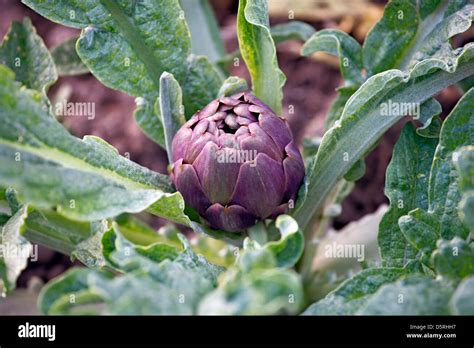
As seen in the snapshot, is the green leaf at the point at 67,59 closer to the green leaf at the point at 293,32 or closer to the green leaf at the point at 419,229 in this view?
the green leaf at the point at 293,32

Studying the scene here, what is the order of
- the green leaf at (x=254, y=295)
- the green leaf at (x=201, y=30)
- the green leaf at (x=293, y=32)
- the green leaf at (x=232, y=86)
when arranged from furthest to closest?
1. the green leaf at (x=201, y=30)
2. the green leaf at (x=293, y=32)
3. the green leaf at (x=232, y=86)
4. the green leaf at (x=254, y=295)

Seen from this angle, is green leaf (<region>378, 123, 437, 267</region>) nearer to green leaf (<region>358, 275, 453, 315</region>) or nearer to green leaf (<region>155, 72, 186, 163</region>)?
green leaf (<region>358, 275, 453, 315</region>)

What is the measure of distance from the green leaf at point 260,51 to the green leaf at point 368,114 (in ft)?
0.44

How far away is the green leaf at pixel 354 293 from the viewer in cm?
95

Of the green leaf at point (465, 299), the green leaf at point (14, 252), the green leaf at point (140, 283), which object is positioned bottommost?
the green leaf at point (465, 299)

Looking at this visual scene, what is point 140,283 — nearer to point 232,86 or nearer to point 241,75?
point 232,86

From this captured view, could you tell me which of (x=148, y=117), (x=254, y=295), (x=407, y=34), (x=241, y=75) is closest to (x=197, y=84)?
(x=148, y=117)

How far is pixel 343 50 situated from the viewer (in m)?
1.32

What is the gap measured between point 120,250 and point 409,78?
534mm

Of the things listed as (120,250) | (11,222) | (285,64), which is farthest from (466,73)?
(285,64)

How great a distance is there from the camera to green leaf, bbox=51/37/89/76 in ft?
5.05

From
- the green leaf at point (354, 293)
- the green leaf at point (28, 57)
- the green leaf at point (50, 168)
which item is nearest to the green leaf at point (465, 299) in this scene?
the green leaf at point (354, 293)

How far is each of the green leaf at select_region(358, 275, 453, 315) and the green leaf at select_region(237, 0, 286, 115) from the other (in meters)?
0.44

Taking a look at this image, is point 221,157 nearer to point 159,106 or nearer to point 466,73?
point 159,106
